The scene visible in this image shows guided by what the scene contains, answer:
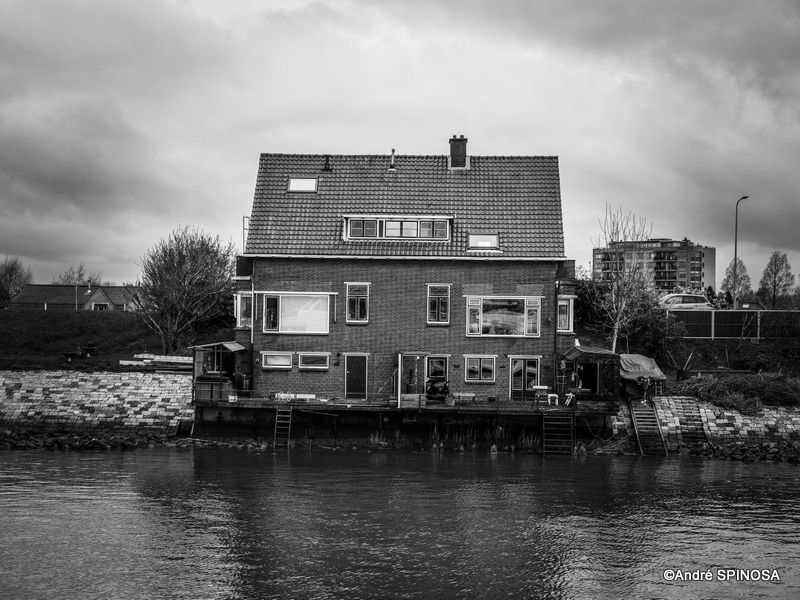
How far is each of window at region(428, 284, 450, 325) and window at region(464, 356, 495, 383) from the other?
2.35 meters

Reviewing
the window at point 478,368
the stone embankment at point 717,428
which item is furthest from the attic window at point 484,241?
the stone embankment at point 717,428

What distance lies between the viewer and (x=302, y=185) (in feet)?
153

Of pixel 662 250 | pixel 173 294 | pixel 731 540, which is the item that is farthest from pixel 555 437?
pixel 662 250

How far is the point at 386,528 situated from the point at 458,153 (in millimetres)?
26687

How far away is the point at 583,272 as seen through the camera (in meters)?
60.1

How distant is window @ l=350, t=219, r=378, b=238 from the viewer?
4506 cm

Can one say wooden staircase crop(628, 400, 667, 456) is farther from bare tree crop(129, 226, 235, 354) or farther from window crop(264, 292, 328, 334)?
bare tree crop(129, 226, 235, 354)

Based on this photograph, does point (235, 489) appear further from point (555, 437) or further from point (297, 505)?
point (555, 437)

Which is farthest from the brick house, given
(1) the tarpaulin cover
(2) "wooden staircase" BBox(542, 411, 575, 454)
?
(1) the tarpaulin cover

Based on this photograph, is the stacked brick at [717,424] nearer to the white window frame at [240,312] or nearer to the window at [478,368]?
the window at [478,368]

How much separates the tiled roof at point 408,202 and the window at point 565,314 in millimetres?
2409

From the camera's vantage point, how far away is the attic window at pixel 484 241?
44.6 metres

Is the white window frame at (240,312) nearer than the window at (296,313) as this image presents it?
No

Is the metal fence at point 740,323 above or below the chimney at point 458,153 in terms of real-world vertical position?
below
